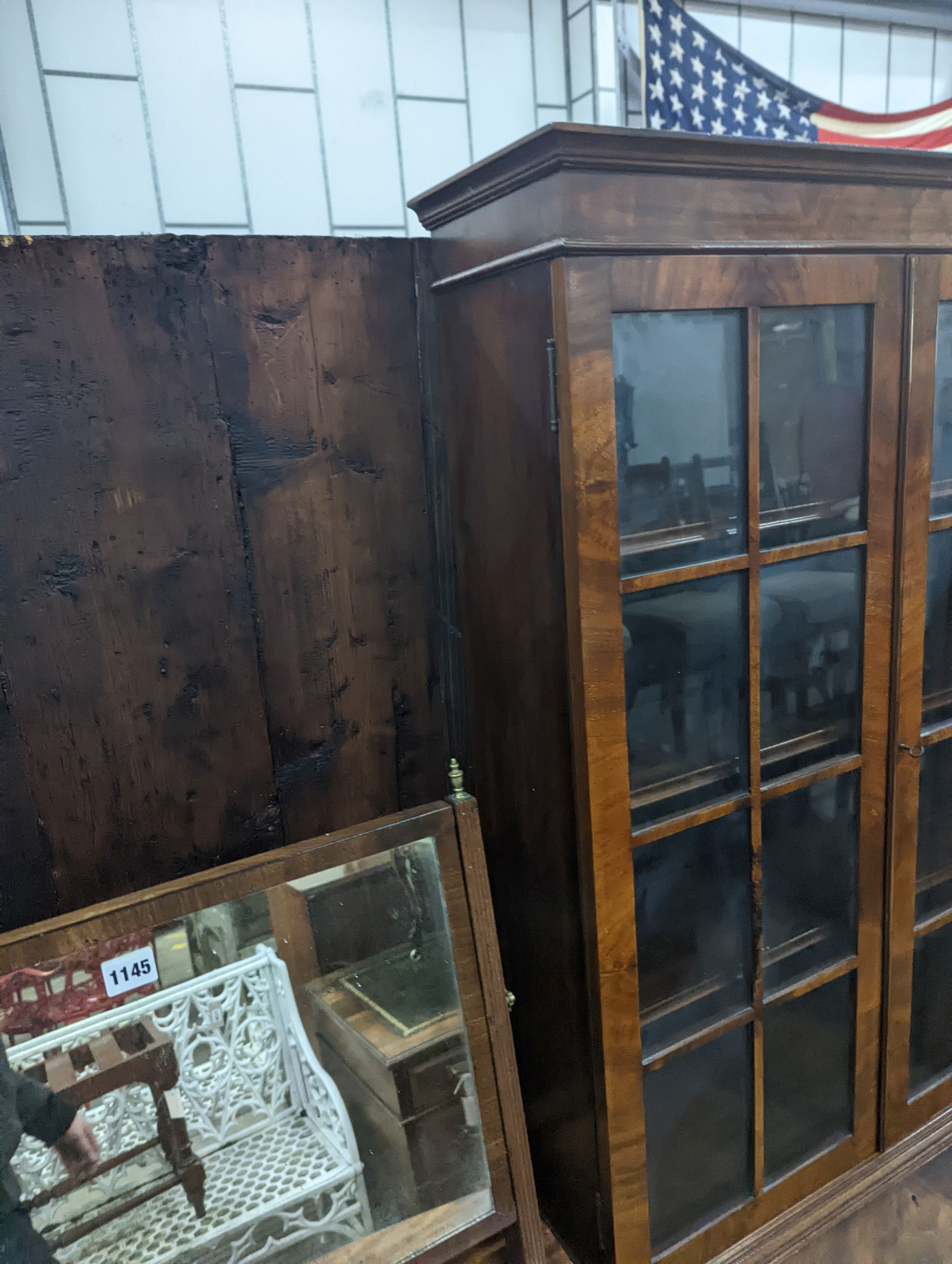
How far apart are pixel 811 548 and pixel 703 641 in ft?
0.60

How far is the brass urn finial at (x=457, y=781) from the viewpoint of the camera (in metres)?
1.09

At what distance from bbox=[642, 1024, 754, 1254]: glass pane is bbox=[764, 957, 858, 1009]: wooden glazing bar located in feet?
0.19

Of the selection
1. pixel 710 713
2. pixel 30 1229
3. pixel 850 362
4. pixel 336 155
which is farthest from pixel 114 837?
pixel 336 155

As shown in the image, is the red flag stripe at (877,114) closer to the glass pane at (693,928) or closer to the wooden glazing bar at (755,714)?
the wooden glazing bar at (755,714)

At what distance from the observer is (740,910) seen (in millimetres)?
1140

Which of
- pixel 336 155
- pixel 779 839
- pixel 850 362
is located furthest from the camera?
pixel 336 155

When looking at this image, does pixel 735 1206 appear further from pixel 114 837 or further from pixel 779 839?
pixel 114 837

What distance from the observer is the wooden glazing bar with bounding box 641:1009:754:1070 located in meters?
1.08

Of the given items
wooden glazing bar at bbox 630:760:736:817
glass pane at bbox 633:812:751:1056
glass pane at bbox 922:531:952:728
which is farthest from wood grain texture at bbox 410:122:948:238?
glass pane at bbox 633:812:751:1056

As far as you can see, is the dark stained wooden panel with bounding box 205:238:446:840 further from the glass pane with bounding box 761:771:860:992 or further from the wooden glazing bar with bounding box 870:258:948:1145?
the wooden glazing bar with bounding box 870:258:948:1145

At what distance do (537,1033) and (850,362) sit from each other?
1.01 meters

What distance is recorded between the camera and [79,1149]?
3.05ft

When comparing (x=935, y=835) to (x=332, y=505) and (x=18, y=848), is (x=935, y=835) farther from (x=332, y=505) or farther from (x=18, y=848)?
(x=18, y=848)

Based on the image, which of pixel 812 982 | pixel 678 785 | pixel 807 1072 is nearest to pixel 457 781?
pixel 678 785
